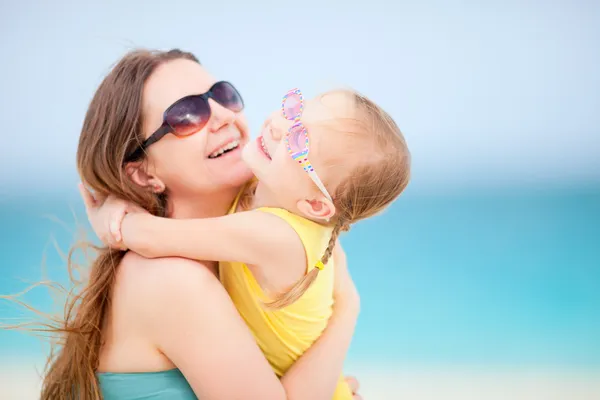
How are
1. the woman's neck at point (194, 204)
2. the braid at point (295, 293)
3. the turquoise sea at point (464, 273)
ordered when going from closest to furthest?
the braid at point (295, 293)
the woman's neck at point (194, 204)
the turquoise sea at point (464, 273)

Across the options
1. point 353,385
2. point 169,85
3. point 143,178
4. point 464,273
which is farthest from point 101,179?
point 464,273

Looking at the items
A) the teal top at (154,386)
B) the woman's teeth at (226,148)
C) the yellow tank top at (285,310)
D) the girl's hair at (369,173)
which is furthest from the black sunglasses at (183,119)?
the teal top at (154,386)

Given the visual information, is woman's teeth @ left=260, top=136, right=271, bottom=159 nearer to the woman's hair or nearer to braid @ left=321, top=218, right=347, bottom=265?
braid @ left=321, top=218, right=347, bottom=265

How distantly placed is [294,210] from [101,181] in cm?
85

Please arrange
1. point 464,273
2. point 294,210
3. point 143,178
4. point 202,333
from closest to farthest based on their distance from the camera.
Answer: point 202,333
point 294,210
point 143,178
point 464,273

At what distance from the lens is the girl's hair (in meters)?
2.73

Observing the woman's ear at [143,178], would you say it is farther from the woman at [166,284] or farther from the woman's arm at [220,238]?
the woman's arm at [220,238]

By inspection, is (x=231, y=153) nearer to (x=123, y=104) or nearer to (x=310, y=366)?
(x=123, y=104)

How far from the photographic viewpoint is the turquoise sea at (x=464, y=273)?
577 cm

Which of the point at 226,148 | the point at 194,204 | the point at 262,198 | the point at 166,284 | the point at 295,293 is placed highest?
the point at 226,148

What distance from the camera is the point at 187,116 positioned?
300 centimetres

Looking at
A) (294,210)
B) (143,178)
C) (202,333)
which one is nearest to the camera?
(202,333)

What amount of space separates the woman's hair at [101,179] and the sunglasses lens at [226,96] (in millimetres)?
267

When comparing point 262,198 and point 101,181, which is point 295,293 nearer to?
point 262,198
